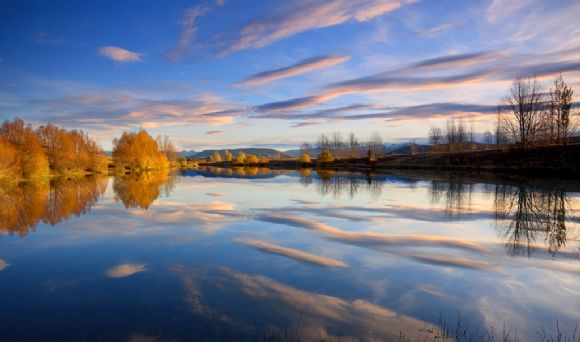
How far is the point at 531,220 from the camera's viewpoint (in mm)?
Answer: 16984

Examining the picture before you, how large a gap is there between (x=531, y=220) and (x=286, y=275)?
13780 millimetres

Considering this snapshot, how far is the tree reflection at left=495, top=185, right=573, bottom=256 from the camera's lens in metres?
12.9

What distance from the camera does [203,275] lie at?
9422 mm

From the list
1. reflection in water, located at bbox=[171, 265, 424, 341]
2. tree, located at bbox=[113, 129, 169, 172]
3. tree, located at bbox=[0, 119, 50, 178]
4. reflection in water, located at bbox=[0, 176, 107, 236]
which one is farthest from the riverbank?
tree, located at bbox=[0, 119, 50, 178]

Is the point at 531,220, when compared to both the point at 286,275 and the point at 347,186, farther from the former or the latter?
the point at 347,186

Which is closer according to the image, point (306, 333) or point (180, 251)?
point (306, 333)

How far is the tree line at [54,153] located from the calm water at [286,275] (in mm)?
37430

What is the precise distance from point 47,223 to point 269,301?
48.7 feet

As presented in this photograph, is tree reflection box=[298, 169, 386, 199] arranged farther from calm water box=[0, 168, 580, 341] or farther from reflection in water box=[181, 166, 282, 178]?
reflection in water box=[181, 166, 282, 178]

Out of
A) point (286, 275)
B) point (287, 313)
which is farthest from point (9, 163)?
point (287, 313)

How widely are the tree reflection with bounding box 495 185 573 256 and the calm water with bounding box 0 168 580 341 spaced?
0.42 feet

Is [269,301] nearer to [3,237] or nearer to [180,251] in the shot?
[180,251]

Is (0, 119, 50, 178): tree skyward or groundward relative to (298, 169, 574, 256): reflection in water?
skyward

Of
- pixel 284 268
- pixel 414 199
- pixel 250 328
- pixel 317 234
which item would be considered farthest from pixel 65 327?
pixel 414 199
